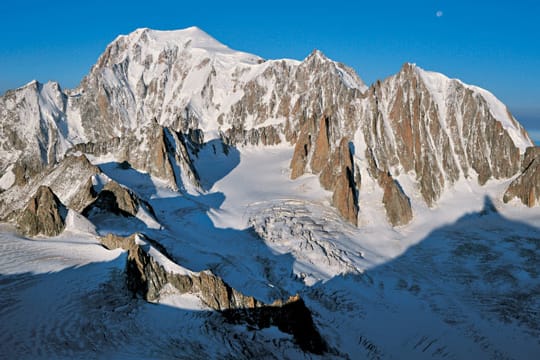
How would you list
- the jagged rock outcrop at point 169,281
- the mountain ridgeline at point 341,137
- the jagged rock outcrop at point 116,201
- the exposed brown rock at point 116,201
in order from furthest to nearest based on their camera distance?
the mountain ridgeline at point 341,137 → the exposed brown rock at point 116,201 → the jagged rock outcrop at point 116,201 → the jagged rock outcrop at point 169,281

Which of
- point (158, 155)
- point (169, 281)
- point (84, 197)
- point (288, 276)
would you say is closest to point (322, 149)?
point (158, 155)

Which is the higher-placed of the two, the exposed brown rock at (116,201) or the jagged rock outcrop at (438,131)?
the jagged rock outcrop at (438,131)

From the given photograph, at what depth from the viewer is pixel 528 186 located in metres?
97.9

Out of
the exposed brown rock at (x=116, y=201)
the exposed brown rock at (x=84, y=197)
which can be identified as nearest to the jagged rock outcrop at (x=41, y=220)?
the exposed brown rock at (x=116, y=201)

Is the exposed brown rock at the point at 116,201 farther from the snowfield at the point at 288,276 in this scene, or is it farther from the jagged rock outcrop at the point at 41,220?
the jagged rock outcrop at the point at 41,220

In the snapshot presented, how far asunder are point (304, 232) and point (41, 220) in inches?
1677

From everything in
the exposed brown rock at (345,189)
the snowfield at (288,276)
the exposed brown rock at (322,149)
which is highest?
the exposed brown rock at (322,149)

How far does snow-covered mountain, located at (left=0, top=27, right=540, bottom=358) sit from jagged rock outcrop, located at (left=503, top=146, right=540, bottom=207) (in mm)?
318

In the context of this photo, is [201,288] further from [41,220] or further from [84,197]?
[84,197]

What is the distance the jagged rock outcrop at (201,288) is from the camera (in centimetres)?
4106

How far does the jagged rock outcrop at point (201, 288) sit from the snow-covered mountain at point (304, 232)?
113 millimetres

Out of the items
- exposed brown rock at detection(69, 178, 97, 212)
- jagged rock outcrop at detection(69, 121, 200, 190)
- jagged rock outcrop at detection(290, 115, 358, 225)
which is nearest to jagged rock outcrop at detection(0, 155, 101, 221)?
exposed brown rock at detection(69, 178, 97, 212)

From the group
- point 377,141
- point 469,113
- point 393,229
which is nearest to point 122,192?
point 393,229

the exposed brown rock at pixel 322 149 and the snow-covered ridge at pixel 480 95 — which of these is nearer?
the snow-covered ridge at pixel 480 95
